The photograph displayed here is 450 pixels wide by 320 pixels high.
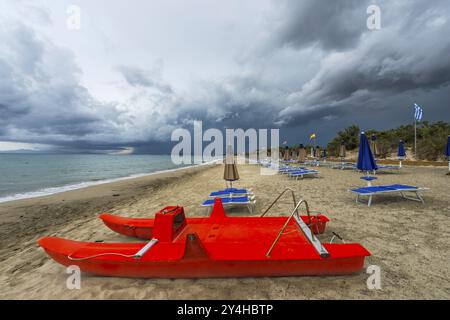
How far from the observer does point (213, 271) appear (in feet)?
8.36

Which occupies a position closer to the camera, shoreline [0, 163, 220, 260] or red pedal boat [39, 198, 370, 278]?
red pedal boat [39, 198, 370, 278]

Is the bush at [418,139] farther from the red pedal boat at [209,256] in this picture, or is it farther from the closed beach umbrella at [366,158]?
the red pedal boat at [209,256]

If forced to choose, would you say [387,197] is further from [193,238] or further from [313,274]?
[193,238]

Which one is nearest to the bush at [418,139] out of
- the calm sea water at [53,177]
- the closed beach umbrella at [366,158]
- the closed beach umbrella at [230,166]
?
the closed beach umbrella at [366,158]

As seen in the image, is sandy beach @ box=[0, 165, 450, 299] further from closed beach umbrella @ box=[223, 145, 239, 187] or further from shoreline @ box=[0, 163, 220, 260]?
closed beach umbrella @ box=[223, 145, 239, 187]

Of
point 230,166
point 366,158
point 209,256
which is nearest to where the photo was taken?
point 209,256

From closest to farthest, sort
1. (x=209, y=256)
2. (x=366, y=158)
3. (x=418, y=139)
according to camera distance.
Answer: (x=209, y=256) < (x=366, y=158) < (x=418, y=139)

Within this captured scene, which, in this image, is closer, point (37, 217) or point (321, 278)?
point (321, 278)

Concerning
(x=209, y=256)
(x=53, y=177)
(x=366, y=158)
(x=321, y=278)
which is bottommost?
(x=53, y=177)

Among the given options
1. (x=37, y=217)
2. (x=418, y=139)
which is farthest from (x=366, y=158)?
(x=418, y=139)

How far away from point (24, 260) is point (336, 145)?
141ft

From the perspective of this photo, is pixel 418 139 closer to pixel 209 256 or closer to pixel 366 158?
pixel 366 158

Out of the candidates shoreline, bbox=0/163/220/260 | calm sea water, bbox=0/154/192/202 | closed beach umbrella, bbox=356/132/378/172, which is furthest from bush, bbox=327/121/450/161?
calm sea water, bbox=0/154/192/202
